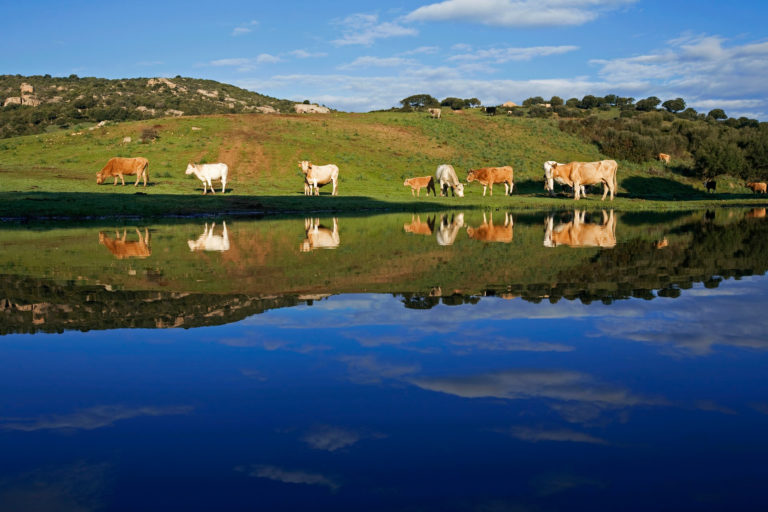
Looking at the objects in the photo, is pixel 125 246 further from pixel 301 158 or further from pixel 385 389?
pixel 301 158

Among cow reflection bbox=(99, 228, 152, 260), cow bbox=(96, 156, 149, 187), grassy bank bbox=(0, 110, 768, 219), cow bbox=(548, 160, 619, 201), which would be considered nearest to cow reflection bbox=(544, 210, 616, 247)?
cow reflection bbox=(99, 228, 152, 260)

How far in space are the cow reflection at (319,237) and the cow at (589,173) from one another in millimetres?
23025

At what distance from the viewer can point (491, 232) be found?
25.7m

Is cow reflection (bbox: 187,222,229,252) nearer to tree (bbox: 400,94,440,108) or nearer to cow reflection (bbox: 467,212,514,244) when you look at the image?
cow reflection (bbox: 467,212,514,244)

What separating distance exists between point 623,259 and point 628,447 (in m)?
12.4

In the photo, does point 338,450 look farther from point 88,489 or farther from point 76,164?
point 76,164

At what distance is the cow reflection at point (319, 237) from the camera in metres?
20.7

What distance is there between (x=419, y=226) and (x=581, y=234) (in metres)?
7.42

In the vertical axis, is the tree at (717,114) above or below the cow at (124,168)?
above

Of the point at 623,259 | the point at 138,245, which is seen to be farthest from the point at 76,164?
the point at 623,259

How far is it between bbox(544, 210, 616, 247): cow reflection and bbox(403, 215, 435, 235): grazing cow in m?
4.48

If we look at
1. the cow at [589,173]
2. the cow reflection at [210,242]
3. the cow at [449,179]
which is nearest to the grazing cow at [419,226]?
the cow reflection at [210,242]

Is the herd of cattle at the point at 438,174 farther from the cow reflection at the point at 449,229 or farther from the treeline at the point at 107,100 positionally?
the treeline at the point at 107,100

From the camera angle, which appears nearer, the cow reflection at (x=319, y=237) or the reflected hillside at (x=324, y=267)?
the reflected hillside at (x=324, y=267)
